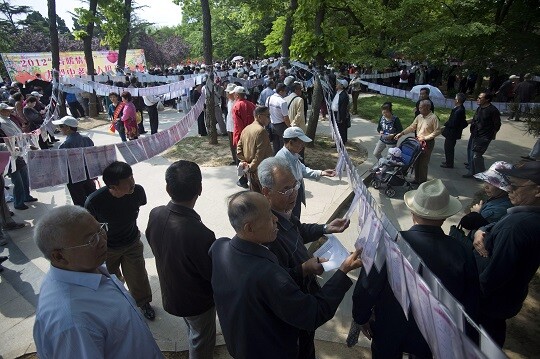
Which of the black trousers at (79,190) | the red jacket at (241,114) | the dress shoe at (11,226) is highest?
the red jacket at (241,114)

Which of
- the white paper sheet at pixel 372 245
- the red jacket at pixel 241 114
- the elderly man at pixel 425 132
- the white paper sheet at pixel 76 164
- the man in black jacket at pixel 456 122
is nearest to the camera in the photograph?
the white paper sheet at pixel 372 245

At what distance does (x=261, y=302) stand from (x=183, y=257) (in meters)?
0.93

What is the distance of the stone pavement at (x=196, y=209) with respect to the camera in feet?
11.9

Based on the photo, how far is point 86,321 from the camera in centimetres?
163

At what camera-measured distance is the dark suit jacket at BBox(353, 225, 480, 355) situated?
2232 millimetres

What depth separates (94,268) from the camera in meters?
1.88

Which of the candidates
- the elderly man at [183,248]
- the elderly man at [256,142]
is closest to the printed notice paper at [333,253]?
the elderly man at [183,248]

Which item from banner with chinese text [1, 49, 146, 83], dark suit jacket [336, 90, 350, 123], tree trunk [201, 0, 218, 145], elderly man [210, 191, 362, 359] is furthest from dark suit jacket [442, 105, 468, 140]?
banner with chinese text [1, 49, 146, 83]

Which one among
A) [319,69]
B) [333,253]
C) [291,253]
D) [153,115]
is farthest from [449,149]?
[153,115]

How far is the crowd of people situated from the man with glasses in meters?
0.01

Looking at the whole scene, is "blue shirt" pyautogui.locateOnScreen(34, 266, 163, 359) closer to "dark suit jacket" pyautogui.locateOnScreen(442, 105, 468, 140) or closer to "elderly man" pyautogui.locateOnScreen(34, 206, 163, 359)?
"elderly man" pyautogui.locateOnScreen(34, 206, 163, 359)

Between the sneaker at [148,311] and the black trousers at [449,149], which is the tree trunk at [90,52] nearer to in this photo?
the sneaker at [148,311]

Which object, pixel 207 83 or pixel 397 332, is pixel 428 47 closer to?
pixel 207 83

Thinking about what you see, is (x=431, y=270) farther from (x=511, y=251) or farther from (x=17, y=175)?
(x=17, y=175)
